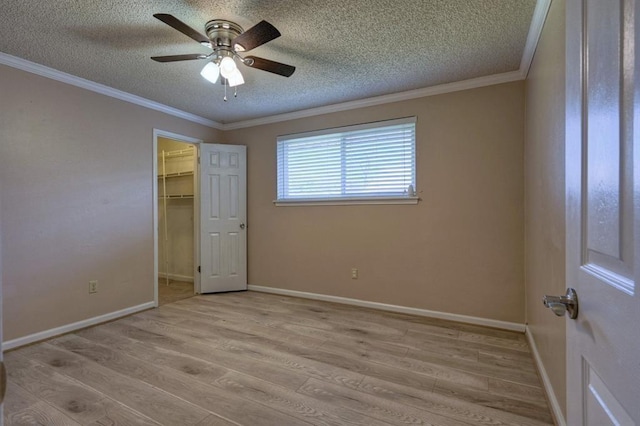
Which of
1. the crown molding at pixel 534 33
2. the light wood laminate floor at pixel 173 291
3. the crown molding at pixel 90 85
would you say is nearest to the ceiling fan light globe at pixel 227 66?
the crown molding at pixel 90 85

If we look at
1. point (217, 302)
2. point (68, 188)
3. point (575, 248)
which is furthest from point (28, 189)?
point (575, 248)

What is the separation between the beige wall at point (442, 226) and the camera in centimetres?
283

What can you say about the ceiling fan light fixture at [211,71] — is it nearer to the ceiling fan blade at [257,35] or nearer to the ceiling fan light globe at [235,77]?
the ceiling fan light globe at [235,77]

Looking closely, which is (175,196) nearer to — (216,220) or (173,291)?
(216,220)

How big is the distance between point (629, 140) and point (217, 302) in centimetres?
394

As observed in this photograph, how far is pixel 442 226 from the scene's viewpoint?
3.12 m

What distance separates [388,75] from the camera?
288cm

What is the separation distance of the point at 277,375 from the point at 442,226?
216cm

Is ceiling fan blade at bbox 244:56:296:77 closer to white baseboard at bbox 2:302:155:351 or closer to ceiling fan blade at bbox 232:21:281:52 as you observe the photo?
ceiling fan blade at bbox 232:21:281:52

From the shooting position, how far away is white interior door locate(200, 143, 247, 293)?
4098mm

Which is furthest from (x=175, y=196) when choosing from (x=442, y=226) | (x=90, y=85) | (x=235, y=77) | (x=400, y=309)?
(x=442, y=226)

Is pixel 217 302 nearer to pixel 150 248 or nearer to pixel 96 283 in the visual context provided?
pixel 150 248

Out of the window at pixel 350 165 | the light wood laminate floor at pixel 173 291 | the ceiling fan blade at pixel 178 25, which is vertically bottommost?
the light wood laminate floor at pixel 173 291

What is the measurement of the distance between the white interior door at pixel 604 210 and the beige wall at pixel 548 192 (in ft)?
3.08
